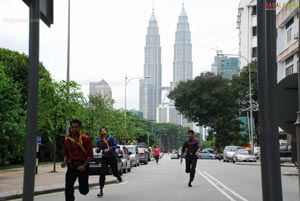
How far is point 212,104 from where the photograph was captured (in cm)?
6781

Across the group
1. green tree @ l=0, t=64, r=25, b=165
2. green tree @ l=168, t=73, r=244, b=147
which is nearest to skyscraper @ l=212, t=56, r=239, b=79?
green tree @ l=168, t=73, r=244, b=147

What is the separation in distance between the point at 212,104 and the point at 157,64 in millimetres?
61487

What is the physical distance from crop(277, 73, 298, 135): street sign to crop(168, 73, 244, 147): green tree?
60064 millimetres

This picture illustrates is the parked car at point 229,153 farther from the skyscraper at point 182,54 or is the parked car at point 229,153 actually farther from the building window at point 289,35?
the skyscraper at point 182,54

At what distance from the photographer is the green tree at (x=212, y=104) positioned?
222ft

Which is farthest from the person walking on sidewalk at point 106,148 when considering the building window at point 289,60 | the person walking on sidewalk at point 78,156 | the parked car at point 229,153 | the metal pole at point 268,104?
the building window at point 289,60

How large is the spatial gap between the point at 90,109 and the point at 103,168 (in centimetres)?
3108

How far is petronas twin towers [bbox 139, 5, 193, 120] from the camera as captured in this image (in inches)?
4823

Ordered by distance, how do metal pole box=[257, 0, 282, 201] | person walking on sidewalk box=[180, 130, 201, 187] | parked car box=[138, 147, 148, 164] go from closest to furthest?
metal pole box=[257, 0, 282, 201]
person walking on sidewalk box=[180, 130, 201, 187]
parked car box=[138, 147, 148, 164]

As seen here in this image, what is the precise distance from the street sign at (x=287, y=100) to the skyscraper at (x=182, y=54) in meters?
108

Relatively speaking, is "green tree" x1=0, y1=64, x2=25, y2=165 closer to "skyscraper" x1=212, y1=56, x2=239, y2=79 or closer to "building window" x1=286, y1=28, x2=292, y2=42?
"building window" x1=286, y1=28, x2=292, y2=42

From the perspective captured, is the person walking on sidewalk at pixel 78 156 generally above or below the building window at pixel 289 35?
below

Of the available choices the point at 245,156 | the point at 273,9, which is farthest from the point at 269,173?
the point at 245,156

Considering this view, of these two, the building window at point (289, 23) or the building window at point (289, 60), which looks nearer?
the building window at point (289, 23)
